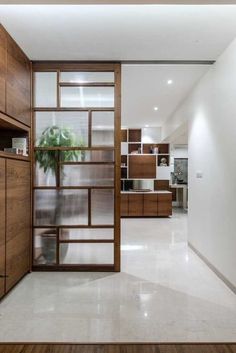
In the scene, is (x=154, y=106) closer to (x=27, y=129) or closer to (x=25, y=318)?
(x=27, y=129)

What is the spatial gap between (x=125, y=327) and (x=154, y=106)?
5.06 meters

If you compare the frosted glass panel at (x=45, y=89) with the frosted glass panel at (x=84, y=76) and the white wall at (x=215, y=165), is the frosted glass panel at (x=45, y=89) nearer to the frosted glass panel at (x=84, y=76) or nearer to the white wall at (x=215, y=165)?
the frosted glass panel at (x=84, y=76)

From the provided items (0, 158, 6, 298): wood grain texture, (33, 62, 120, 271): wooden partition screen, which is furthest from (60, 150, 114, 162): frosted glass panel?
(0, 158, 6, 298): wood grain texture

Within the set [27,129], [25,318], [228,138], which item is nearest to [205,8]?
[228,138]

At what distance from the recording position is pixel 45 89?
382cm

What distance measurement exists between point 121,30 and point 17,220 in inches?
95.7

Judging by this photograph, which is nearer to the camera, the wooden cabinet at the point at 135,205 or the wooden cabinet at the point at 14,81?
the wooden cabinet at the point at 14,81

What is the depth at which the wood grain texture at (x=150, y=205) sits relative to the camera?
8.17m

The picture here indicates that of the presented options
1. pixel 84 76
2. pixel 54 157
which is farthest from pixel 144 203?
pixel 84 76

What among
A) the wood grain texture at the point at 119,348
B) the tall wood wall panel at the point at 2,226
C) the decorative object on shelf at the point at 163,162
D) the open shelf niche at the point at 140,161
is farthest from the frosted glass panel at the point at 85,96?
the decorative object on shelf at the point at 163,162

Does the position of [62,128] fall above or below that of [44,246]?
above

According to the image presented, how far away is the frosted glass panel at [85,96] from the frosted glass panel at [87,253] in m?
1.93

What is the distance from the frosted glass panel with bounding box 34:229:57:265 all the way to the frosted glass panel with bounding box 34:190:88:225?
14 centimetres

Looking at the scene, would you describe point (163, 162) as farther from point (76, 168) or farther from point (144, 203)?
point (76, 168)
